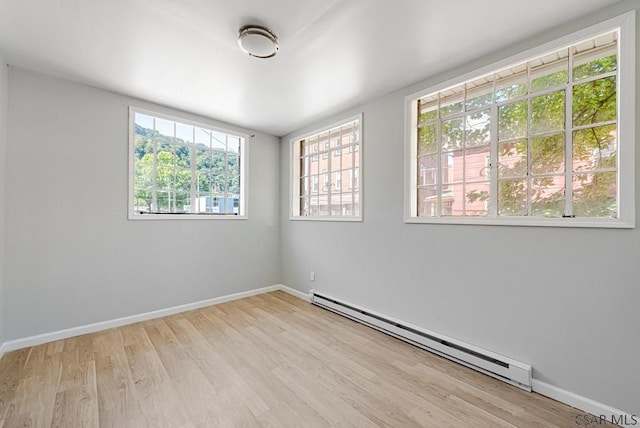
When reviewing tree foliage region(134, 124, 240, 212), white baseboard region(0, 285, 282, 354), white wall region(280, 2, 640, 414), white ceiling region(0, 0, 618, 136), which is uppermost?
white ceiling region(0, 0, 618, 136)

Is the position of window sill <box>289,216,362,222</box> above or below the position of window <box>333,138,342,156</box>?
below

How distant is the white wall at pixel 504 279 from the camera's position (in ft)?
5.20

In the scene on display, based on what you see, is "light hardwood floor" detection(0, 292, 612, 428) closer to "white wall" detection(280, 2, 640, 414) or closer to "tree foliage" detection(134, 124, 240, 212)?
"white wall" detection(280, 2, 640, 414)

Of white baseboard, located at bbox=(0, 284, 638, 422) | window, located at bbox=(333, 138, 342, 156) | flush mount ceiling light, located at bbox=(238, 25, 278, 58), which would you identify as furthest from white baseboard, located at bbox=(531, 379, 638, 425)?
flush mount ceiling light, located at bbox=(238, 25, 278, 58)

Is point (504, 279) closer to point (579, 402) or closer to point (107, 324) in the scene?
point (579, 402)

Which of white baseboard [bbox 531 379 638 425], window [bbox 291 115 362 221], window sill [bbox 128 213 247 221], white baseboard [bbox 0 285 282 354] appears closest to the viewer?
white baseboard [bbox 531 379 638 425]

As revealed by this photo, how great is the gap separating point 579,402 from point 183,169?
4211mm

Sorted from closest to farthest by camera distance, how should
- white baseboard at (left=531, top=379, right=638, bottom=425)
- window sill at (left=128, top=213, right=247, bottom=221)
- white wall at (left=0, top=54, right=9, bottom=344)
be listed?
white baseboard at (left=531, top=379, right=638, bottom=425), white wall at (left=0, top=54, right=9, bottom=344), window sill at (left=128, top=213, right=247, bottom=221)

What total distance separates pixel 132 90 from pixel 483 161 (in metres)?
3.53

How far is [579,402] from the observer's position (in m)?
1.67

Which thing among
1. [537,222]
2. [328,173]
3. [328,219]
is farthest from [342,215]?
[537,222]

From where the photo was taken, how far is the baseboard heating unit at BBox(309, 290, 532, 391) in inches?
73.5

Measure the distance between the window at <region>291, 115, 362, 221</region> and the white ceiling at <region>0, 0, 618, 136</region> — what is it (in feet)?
2.20

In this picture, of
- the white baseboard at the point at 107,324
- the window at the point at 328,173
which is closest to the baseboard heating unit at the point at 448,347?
the window at the point at 328,173
